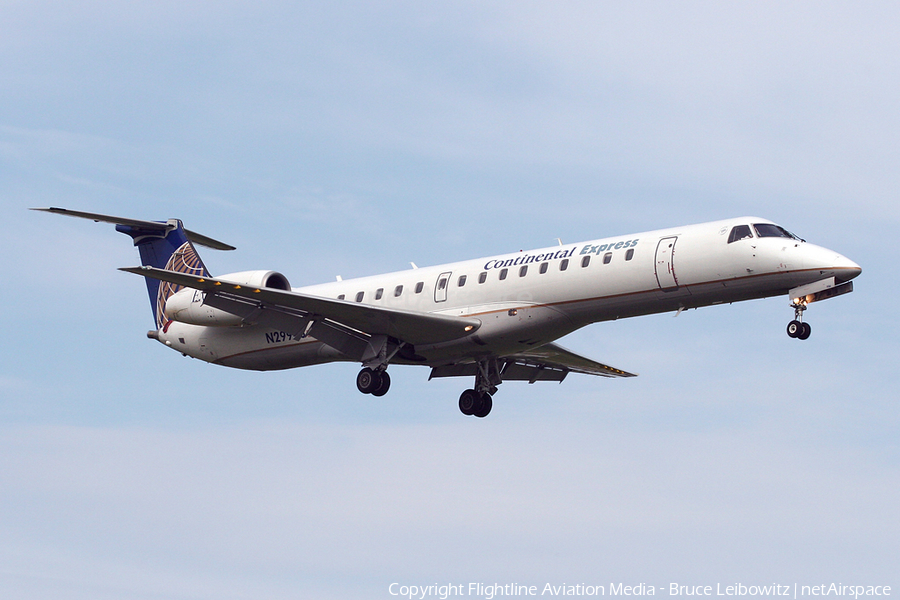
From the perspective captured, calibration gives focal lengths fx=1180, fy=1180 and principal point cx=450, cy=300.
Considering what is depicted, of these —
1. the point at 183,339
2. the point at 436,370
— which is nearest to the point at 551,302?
the point at 436,370

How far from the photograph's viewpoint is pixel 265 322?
27.7 metres

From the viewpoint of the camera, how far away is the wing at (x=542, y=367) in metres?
30.2

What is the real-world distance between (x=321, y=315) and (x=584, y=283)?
244 inches

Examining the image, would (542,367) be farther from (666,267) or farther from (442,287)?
(666,267)

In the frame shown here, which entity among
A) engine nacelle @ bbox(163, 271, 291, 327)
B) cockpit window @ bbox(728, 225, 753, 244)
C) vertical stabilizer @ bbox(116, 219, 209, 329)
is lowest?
cockpit window @ bbox(728, 225, 753, 244)

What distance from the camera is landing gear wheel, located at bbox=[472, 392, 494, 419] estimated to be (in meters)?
29.7

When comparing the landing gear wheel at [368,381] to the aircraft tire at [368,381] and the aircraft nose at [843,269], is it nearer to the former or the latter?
the aircraft tire at [368,381]

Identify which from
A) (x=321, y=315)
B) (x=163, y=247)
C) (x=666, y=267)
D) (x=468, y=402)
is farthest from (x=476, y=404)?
(x=163, y=247)

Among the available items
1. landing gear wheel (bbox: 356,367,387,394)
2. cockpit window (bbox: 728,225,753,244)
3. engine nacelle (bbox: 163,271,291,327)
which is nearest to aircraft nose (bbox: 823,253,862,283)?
cockpit window (bbox: 728,225,753,244)

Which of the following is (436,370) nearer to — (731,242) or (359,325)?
(359,325)

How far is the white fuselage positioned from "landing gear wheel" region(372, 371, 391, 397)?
95cm

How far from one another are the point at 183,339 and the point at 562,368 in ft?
33.5

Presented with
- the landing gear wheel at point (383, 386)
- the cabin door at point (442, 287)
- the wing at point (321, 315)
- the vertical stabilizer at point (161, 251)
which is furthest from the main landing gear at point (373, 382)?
the vertical stabilizer at point (161, 251)

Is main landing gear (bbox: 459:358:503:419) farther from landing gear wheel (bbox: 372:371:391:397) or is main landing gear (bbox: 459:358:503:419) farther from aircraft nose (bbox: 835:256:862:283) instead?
aircraft nose (bbox: 835:256:862:283)
